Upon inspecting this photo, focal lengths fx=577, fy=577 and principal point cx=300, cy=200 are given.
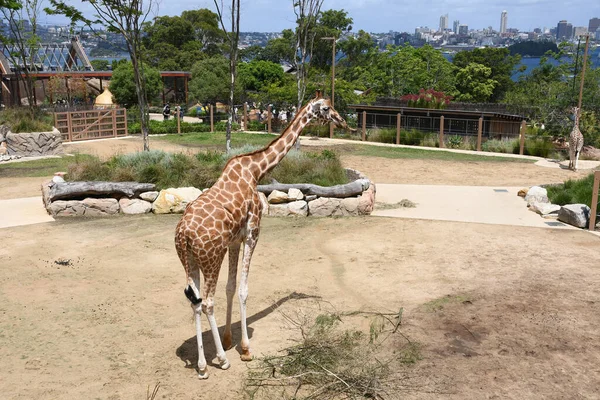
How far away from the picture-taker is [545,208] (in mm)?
14586

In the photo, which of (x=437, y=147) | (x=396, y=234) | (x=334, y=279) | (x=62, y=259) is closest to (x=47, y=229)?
(x=62, y=259)

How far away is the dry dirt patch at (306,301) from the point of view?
676cm

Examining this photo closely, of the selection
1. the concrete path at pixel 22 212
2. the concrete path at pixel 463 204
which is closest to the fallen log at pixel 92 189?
the concrete path at pixel 22 212

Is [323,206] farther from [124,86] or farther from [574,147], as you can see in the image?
[124,86]

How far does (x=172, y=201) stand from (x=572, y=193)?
1045cm

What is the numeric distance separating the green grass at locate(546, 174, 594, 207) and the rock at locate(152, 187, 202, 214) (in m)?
9.51

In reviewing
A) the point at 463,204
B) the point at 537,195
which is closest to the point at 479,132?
the point at 537,195

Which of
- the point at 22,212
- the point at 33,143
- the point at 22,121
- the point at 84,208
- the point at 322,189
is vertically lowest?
the point at 22,212

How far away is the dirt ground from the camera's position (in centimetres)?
674

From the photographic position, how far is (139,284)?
383 inches

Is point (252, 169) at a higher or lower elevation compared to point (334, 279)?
higher

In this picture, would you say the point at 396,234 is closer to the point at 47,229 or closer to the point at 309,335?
the point at 309,335

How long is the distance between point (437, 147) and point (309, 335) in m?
21.9

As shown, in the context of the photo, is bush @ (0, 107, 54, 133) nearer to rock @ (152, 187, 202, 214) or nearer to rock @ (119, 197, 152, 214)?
rock @ (119, 197, 152, 214)
